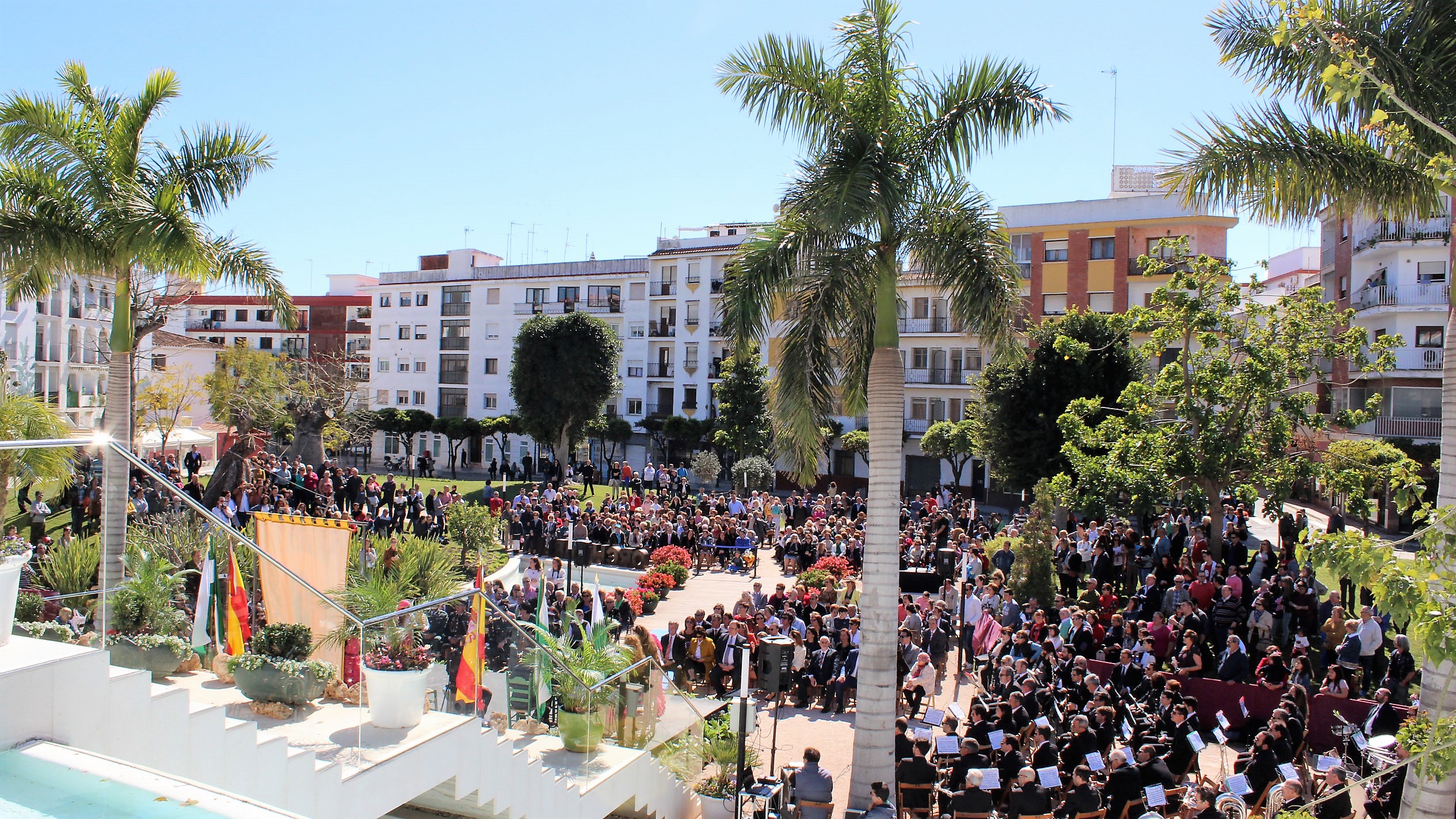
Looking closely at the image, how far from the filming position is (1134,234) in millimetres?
45344

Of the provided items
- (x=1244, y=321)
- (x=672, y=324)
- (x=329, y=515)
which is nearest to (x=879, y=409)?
(x=1244, y=321)

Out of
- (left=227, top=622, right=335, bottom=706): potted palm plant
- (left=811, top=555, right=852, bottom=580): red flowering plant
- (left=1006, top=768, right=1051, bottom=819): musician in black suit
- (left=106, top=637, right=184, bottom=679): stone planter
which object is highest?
(left=106, top=637, right=184, bottom=679): stone planter

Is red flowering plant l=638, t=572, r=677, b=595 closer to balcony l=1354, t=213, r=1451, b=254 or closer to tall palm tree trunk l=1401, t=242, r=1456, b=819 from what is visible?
tall palm tree trunk l=1401, t=242, r=1456, b=819

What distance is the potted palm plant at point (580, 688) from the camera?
1004 cm

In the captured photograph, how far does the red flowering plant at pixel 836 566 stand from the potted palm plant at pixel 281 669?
14.5m

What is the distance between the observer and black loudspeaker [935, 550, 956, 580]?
72.0 feet

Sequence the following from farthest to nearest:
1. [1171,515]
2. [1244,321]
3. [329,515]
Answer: [1171,515], [329,515], [1244,321]

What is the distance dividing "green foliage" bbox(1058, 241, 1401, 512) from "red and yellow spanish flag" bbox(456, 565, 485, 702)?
48.7 ft

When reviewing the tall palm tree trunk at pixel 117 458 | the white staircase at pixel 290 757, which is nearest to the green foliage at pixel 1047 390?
the white staircase at pixel 290 757

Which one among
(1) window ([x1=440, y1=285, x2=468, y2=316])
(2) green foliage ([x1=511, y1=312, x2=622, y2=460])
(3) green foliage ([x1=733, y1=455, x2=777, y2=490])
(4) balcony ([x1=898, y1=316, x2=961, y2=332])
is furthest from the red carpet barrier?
(1) window ([x1=440, y1=285, x2=468, y2=316])

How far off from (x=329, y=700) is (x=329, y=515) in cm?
1879

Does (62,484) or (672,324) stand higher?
(672,324)

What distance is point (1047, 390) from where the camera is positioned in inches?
1271

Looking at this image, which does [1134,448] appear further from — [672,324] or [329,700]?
[672,324]
